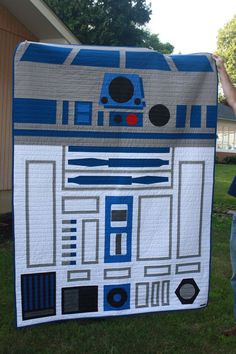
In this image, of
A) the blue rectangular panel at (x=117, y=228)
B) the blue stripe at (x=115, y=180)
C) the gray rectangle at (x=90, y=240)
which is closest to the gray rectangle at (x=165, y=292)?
the blue rectangular panel at (x=117, y=228)

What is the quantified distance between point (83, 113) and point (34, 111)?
0.35 m

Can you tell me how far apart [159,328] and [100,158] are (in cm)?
153

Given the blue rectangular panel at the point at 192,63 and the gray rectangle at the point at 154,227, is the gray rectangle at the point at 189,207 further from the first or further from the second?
the blue rectangular panel at the point at 192,63

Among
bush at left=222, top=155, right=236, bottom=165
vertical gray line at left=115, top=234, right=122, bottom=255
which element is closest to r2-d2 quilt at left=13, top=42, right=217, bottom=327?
vertical gray line at left=115, top=234, right=122, bottom=255

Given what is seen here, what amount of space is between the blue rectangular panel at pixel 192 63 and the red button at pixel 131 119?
0.50 meters

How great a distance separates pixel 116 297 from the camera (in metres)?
3.59

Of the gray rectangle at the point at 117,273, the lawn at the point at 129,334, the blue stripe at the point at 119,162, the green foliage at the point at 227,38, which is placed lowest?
the lawn at the point at 129,334

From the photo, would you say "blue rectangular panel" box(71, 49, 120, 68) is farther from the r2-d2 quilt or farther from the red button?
the red button

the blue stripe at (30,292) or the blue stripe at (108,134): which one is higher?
the blue stripe at (108,134)

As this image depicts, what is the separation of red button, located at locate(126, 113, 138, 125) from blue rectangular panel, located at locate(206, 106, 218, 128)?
1.90 feet

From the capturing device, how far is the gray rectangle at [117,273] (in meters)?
3.53

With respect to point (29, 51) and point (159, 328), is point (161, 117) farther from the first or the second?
point (159, 328)

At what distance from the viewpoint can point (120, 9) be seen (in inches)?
838

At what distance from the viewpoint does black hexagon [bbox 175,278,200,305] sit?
12.2ft
